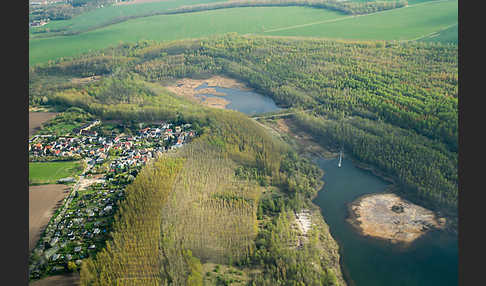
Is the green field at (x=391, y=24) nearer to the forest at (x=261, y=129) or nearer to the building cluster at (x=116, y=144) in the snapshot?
the forest at (x=261, y=129)

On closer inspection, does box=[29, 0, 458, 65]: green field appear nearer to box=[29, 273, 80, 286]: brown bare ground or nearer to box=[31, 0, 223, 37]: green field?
box=[31, 0, 223, 37]: green field

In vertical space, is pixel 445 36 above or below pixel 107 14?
below

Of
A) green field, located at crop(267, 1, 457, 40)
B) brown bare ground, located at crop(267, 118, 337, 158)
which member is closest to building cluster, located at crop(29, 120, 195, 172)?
brown bare ground, located at crop(267, 118, 337, 158)

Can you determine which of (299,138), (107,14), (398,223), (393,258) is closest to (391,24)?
(299,138)

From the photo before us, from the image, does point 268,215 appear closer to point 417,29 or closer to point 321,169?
point 321,169

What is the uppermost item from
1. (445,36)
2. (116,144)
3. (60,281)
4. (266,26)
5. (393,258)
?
(266,26)

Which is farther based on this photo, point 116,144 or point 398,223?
point 116,144

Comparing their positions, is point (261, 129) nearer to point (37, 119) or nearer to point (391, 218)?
point (391, 218)
